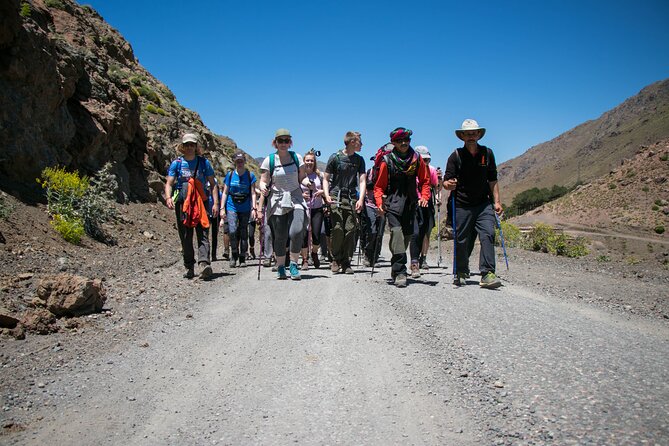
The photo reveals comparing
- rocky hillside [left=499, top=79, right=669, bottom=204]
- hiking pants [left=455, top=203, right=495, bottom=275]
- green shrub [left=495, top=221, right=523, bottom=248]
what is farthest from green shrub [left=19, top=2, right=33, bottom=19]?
rocky hillside [left=499, top=79, right=669, bottom=204]

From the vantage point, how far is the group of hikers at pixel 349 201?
6.80m

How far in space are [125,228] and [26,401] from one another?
9.87m

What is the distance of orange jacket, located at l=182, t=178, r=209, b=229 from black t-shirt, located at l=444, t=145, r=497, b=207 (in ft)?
12.9

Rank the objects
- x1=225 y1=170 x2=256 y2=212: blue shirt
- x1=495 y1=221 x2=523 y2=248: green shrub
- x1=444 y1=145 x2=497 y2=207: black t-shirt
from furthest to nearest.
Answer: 1. x1=495 y1=221 x2=523 y2=248: green shrub
2. x1=225 y1=170 x2=256 y2=212: blue shirt
3. x1=444 y1=145 x2=497 y2=207: black t-shirt

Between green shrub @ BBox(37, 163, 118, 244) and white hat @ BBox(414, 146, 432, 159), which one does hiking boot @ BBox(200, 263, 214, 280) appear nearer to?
green shrub @ BBox(37, 163, 118, 244)

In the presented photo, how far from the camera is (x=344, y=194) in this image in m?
8.91

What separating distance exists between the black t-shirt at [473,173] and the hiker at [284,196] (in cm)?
245

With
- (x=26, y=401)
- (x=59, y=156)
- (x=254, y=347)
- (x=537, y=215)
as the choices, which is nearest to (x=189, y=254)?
(x=254, y=347)

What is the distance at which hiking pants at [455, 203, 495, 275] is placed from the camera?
6.58 metres

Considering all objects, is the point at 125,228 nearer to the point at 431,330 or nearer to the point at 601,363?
the point at 431,330

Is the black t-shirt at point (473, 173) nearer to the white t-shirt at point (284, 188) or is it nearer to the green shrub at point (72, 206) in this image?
the white t-shirt at point (284, 188)

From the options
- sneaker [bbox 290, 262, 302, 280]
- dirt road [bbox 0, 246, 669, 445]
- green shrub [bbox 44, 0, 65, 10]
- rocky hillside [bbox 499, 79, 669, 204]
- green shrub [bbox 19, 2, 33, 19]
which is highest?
rocky hillside [bbox 499, 79, 669, 204]

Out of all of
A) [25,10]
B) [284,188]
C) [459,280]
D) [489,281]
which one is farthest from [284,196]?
[25,10]

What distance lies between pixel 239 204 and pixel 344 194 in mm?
2696
